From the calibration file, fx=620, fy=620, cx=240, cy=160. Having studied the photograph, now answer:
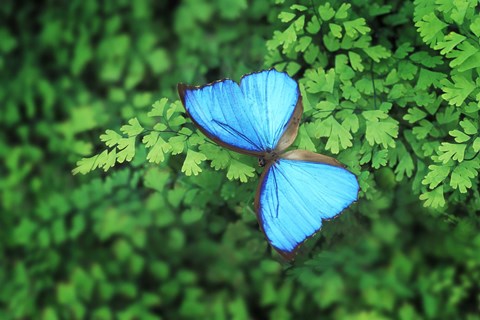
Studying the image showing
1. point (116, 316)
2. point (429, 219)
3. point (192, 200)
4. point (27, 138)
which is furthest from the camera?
point (27, 138)

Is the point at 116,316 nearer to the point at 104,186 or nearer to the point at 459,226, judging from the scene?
the point at 104,186

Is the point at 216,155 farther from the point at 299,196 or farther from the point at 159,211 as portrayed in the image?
the point at 159,211

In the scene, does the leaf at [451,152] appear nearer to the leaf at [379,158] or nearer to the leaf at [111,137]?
the leaf at [379,158]

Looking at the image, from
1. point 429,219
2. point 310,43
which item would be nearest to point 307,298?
point 429,219

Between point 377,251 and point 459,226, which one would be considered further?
point 377,251

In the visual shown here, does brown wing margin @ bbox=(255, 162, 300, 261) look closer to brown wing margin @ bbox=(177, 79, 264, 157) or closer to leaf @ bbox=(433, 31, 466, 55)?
brown wing margin @ bbox=(177, 79, 264, 157)

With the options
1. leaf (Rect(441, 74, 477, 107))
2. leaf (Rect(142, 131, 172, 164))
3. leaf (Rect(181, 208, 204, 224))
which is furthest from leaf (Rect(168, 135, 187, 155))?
leaf (Rect(441, 74, 477, 107))
